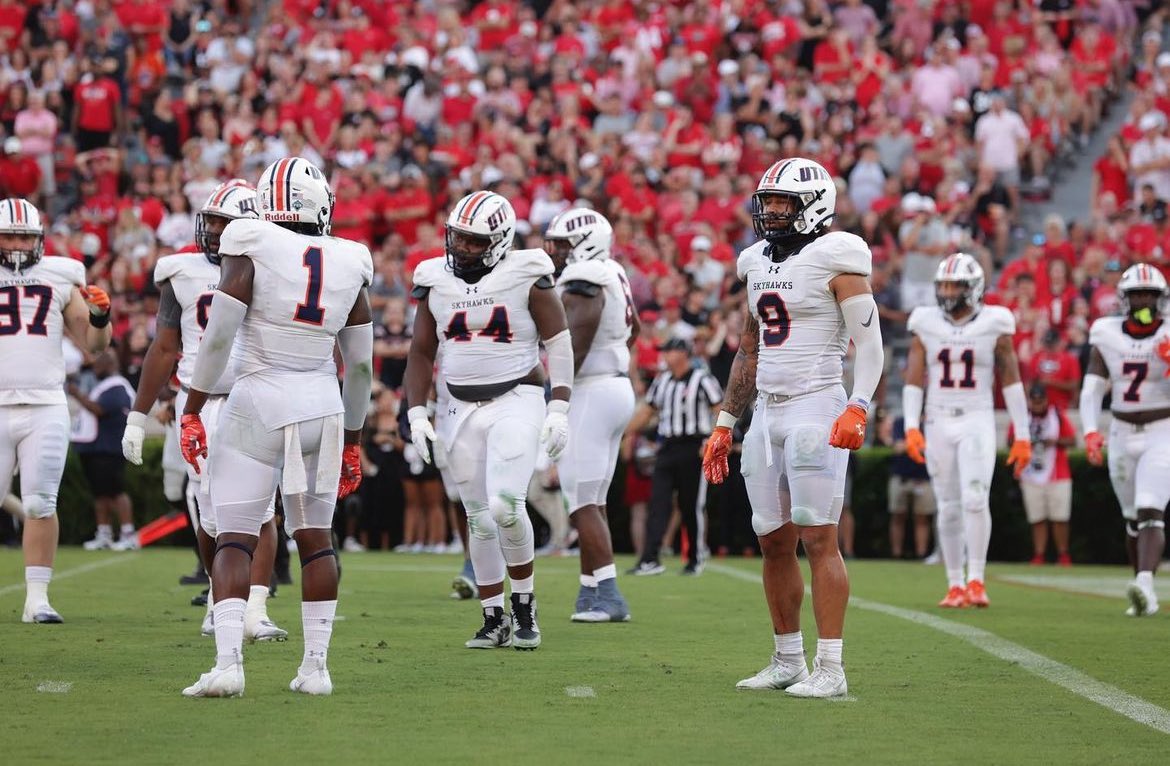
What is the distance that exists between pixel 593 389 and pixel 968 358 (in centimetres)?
268

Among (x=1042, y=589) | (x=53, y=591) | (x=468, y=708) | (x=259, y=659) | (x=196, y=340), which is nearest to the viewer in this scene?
(x=468, y=708)

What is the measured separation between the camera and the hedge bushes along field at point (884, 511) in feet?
56.1

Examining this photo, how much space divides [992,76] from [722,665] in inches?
582

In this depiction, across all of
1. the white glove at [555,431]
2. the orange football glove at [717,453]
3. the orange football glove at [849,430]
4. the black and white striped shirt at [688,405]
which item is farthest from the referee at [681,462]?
the orange football glove at [849,430]

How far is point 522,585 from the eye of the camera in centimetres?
812

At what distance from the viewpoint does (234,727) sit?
5664mm

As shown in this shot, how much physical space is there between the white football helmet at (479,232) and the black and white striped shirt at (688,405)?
5.99 meters

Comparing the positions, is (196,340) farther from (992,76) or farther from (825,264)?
(992,76)

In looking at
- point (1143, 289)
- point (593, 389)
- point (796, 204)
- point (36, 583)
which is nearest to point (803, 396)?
point (796, 204)

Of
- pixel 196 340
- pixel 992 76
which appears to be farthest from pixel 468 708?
pixel 992 76

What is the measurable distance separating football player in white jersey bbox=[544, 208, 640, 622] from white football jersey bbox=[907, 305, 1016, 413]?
229cm

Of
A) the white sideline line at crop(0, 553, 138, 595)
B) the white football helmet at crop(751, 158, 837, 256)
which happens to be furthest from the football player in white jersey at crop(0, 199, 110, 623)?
the white football helmet at crop(751, 158, 837, 256)

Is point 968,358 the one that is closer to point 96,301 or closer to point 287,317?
point 96,301

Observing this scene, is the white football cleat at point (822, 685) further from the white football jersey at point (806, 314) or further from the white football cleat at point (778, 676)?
the white football jersey at point (806, 314)
